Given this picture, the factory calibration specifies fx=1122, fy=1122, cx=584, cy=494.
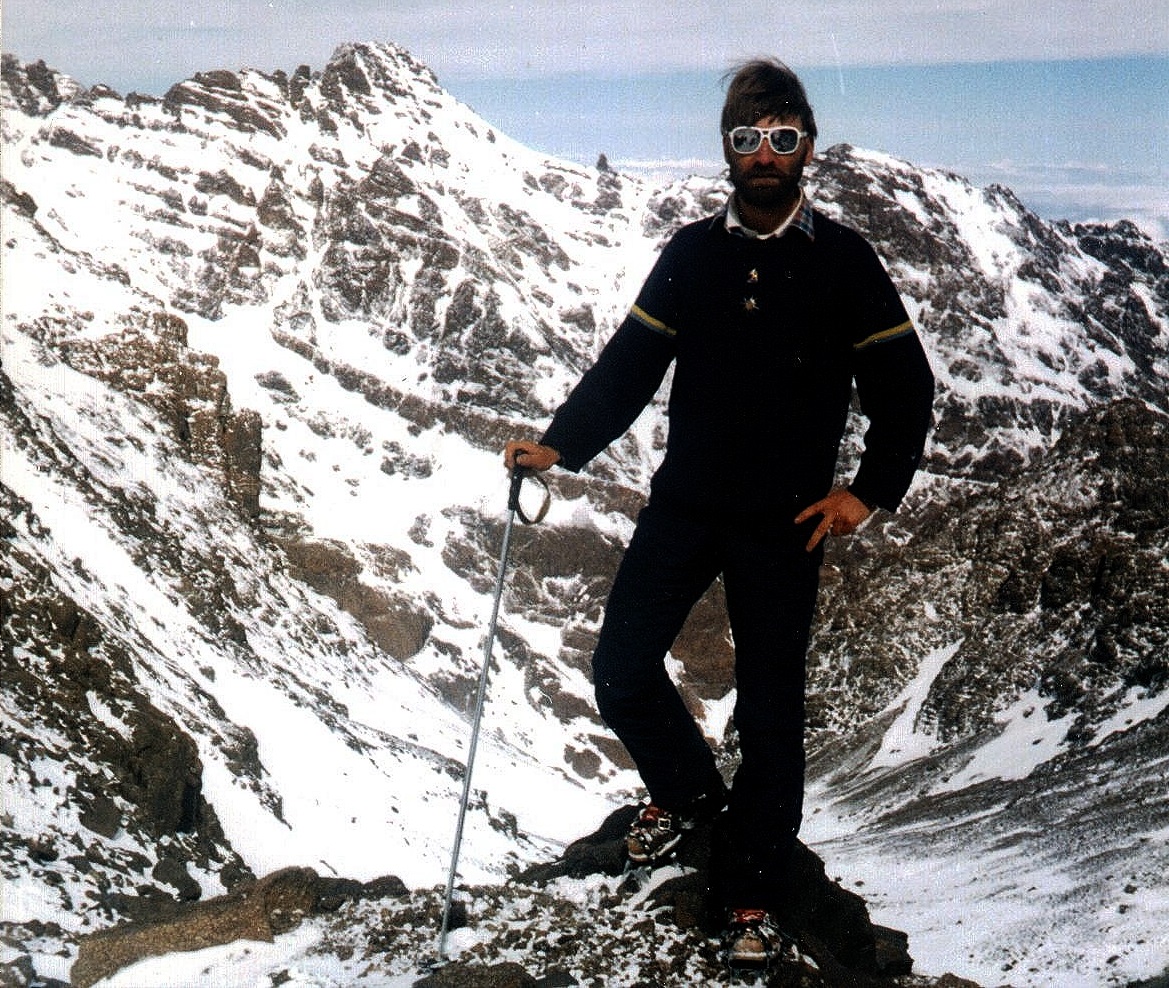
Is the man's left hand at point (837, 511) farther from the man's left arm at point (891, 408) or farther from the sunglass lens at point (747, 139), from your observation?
the sunglass lens at point (747, 139)

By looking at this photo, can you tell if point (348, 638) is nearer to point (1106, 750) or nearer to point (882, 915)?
point (1106, 750)

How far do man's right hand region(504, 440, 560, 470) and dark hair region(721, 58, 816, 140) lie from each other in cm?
219

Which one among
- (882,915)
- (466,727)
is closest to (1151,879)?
(882,915)

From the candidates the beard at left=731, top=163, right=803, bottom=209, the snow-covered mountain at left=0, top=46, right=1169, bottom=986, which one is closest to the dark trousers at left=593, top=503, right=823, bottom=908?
the beard at left=731, top=163, right=803, bottom=209

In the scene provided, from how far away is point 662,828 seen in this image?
8.11 m

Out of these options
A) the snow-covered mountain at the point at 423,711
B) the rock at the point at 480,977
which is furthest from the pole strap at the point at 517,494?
the snow-covered mountain at the point at 423,711

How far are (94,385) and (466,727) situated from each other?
64.7 m

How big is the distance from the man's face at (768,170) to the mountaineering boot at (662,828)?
4217 millimetres

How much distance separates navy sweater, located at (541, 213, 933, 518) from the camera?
6465 millimetres

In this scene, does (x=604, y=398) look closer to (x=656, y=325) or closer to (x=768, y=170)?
(x=656, y=325)

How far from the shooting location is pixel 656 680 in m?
7.33

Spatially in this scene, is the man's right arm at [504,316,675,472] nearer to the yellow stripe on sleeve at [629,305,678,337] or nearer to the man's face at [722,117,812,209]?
the yellow stripe on sleeve at [629,305,678,337]

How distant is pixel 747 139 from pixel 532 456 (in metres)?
2.29

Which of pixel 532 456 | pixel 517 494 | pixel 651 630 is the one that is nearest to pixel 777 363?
pixel 532 456
